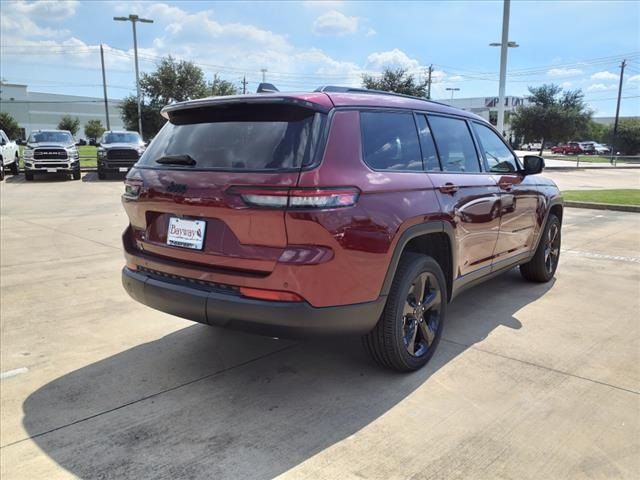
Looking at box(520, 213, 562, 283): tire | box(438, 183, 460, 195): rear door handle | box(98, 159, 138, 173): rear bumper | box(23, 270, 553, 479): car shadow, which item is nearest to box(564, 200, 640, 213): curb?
box(520, 213, 562, 283): tire

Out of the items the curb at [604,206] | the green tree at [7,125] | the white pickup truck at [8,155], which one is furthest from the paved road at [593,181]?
the green tree at [7,125]

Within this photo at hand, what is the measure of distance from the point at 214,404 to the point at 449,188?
214cm

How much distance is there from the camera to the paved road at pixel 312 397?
2549 millimetres

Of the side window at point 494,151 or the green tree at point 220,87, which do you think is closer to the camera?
the side window at point 494,151

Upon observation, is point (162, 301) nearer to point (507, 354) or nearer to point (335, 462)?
point (335, 462)

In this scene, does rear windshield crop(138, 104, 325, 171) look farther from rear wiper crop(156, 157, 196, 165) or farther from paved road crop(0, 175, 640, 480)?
A: paved road crop(0, 175, 640, 480)

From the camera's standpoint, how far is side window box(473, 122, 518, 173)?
455 centimetres

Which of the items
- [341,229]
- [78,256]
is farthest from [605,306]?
[78,256]

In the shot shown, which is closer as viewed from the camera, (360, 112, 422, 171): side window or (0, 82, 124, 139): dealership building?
(360, 112, 422, 171): side window

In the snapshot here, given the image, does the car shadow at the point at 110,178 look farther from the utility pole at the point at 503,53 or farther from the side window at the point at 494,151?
the side window at the point at 494,151

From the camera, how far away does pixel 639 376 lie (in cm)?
349

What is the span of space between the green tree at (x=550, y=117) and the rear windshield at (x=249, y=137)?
145 feet

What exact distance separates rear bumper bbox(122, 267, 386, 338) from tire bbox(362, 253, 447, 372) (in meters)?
0.19

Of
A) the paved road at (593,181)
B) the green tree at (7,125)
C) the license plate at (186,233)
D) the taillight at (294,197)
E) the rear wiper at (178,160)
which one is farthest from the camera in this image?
the green tree at (7,125)
